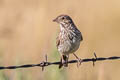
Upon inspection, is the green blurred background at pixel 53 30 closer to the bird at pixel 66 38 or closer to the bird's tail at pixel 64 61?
the bird's tail at pixel 64 61

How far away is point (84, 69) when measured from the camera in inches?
672

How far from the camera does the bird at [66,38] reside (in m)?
13.5

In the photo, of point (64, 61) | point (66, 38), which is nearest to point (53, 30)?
point (66, 38)

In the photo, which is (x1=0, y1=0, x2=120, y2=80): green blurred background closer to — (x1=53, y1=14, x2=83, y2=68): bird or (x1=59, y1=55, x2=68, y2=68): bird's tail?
(x1=59, y1=55, x2=68, y2=68): bird's tail

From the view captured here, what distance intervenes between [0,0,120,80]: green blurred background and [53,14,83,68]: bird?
2144 millimetres

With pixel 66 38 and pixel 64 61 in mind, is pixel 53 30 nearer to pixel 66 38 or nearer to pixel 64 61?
pixel 66 38

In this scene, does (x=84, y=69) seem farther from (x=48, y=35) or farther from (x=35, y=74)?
(x=48, y=35)

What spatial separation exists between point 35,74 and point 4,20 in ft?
16.9

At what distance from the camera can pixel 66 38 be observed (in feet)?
44.9

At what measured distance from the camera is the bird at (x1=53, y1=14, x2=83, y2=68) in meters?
13.5

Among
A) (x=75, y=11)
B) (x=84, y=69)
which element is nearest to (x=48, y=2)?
(x=75, y=11)

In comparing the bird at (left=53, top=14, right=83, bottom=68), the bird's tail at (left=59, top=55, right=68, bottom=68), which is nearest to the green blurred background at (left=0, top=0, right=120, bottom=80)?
the bird's tail at (left=59, top=55, right=68, bottom=68)

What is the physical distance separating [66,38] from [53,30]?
651cm

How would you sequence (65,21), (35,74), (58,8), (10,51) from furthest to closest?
(58,8) < (10,51) < (35,74) < (65,21)
